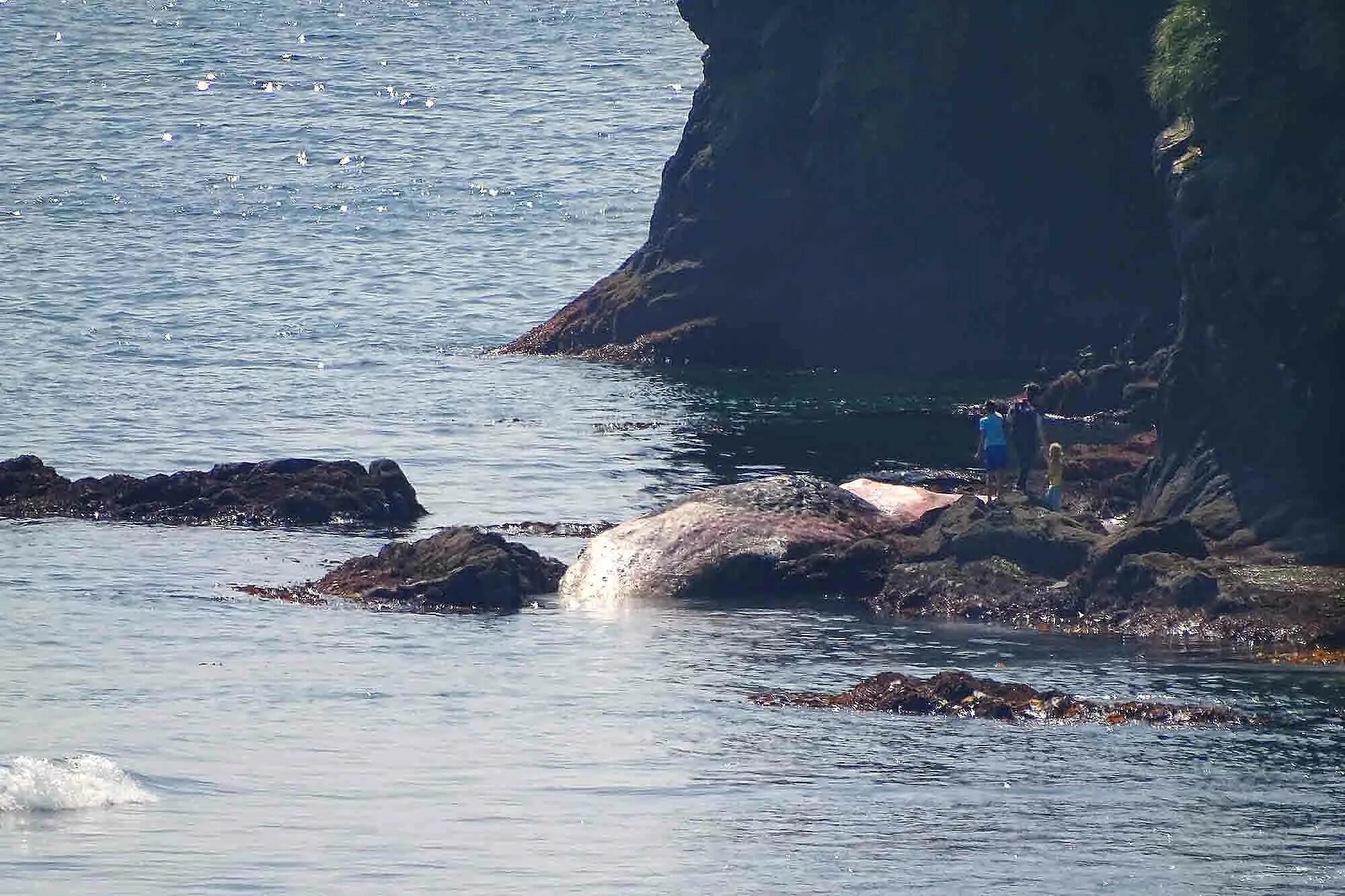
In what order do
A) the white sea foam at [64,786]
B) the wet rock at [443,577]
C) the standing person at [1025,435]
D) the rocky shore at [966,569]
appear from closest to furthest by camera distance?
the white sea foam at [64,786]
the rocky shore at [966,569]
the wet rock at [443,577]
the standing person at [1025,435]

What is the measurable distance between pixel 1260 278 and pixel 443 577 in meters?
11.0

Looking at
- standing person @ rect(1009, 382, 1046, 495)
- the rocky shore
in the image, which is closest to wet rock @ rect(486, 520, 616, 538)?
the rocky shore

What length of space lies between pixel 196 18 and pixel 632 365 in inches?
3078

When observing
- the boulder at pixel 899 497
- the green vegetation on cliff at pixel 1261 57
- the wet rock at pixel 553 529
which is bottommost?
the wet rock at pixel 553 529

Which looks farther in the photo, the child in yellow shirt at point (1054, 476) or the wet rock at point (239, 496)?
the wet rock at point (239, 496)

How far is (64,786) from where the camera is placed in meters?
22.6

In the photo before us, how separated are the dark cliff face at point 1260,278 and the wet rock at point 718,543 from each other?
4510 millimetres

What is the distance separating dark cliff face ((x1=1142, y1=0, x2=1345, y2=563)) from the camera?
107 feet

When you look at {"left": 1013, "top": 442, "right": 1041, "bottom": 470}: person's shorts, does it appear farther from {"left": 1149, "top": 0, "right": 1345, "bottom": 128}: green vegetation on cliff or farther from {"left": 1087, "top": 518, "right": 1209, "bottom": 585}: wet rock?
{"left": 1087, "top": 518, "right": 1209, "bottom": 585}: wet rock

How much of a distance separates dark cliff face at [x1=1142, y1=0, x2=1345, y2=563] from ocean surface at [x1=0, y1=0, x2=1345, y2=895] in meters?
4.78

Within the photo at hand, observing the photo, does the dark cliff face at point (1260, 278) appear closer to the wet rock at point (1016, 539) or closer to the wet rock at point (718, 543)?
the wet rock at point (1016, 539)

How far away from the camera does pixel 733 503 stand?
33.9 metres

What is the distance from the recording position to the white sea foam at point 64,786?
878 inches

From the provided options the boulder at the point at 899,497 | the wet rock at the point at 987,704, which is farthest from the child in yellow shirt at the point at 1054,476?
the wet rock at the point at 987,704
